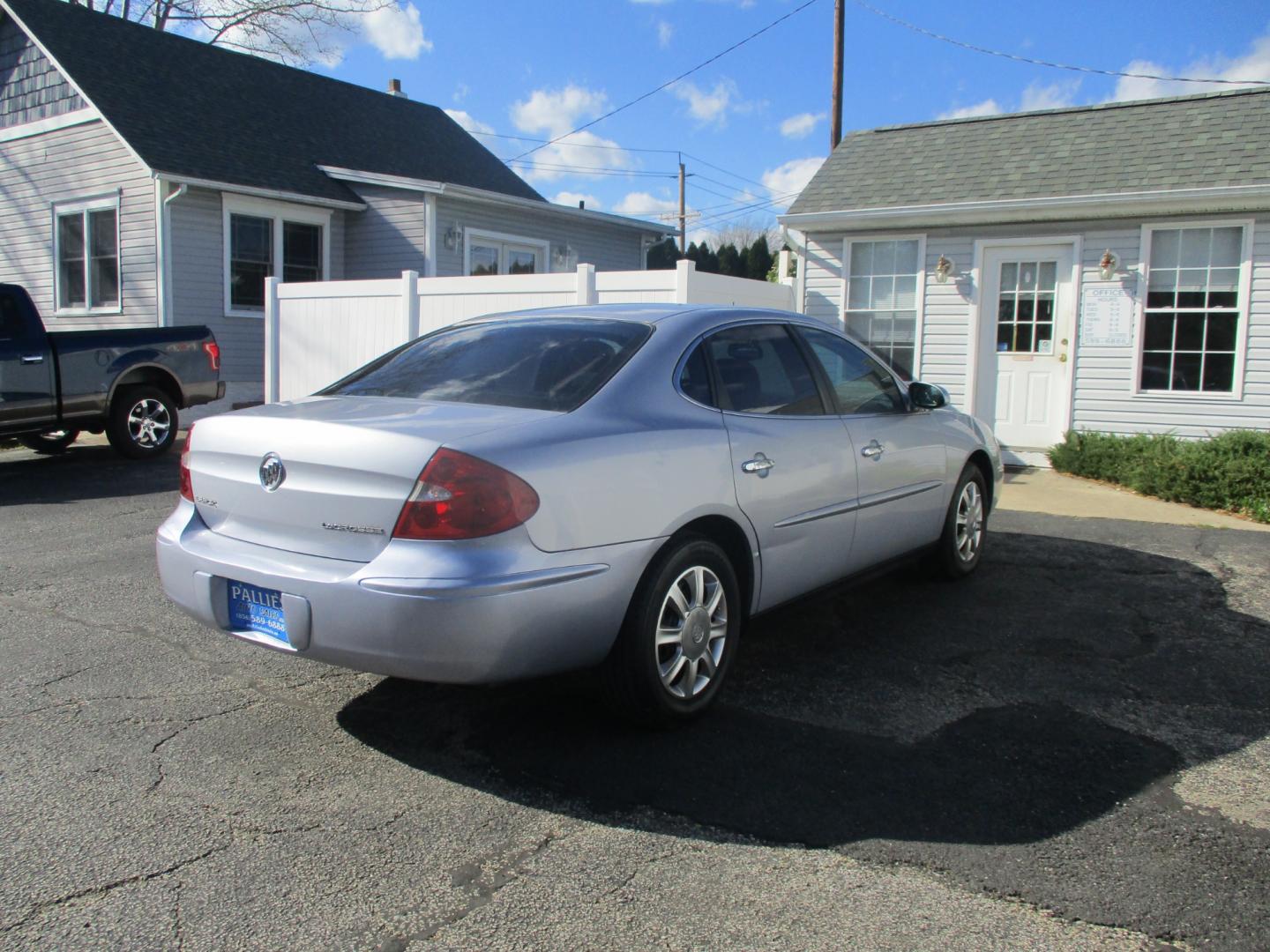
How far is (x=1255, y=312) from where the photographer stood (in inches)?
405

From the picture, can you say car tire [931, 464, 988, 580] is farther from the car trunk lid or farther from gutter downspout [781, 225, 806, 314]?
gutter downspout [781, 225, 806, 314]

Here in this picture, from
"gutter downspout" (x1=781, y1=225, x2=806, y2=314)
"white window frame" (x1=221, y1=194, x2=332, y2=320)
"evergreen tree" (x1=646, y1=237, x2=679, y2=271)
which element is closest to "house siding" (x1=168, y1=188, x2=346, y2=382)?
"white window frame" (x1=221, y1=194, x2=332, y2=320)

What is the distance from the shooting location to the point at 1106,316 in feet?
35.9

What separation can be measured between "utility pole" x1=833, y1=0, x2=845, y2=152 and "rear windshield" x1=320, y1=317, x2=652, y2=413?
562 inches

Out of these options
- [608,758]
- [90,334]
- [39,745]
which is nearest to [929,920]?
[608,758]

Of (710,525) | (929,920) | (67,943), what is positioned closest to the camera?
(67,943)

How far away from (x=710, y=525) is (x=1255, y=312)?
8.72 m

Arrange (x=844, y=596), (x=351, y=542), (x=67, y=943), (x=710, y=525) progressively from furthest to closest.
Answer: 1. (x=844, y=596)
2. (x=710, y=525)
3. (x=351, y=542)
4. (x=67, y=943)

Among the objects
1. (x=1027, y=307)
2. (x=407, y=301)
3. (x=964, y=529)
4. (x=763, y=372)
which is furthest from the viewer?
(x=407, y=301)

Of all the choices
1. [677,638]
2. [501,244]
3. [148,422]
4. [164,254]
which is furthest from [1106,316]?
[164,254]

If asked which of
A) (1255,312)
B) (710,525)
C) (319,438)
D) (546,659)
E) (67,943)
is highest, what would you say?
(1255,312)

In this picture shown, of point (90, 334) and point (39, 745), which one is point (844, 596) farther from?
point (90, 334)

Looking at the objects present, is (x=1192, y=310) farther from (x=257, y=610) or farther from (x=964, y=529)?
(x=257, y=610)

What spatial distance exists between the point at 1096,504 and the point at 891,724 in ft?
19.9
